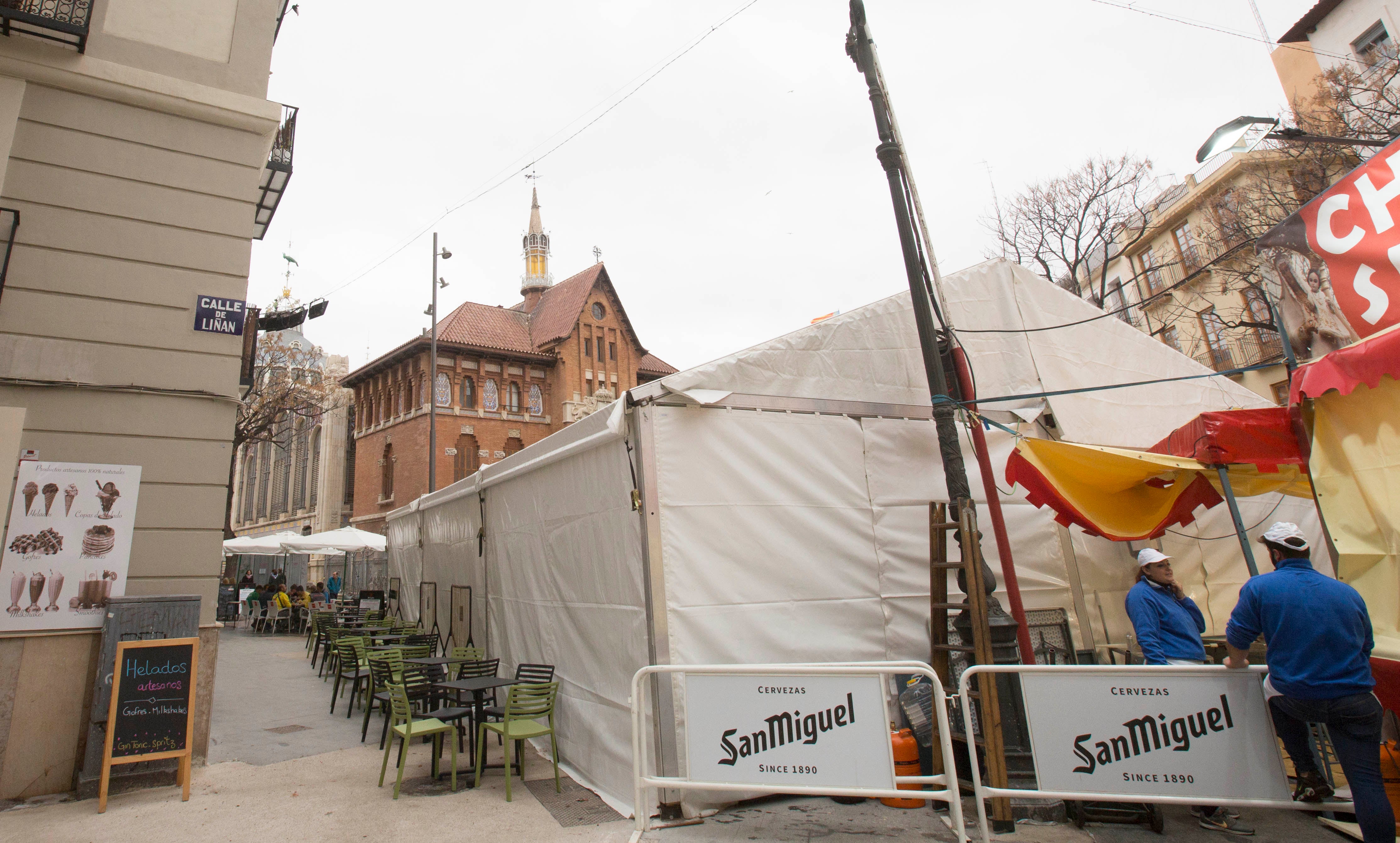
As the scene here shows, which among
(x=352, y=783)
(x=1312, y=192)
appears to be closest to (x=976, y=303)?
(x=352, y=783)

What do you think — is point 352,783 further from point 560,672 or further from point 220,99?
point 220,99

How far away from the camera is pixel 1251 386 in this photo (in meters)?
23.7

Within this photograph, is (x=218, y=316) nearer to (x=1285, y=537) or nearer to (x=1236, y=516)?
(x=1285, y=537)

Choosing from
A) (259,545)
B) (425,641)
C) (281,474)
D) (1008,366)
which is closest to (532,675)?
(425,641)

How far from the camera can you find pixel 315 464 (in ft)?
148

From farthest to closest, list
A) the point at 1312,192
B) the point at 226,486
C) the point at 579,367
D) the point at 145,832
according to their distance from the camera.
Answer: the point at 579,367, the point at 1312,192, the point at 226,486, the point at 145,832

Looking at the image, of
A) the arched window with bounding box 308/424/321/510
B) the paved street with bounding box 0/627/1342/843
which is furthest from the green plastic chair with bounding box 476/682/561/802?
the arched window with bounding box 308/424/321/510

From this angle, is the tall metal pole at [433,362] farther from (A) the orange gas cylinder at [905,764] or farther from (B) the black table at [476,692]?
(A) the orange gas cylinder at [905,764]

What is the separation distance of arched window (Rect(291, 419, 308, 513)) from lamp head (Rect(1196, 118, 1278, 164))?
161 feet

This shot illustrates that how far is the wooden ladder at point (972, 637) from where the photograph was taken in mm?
4703

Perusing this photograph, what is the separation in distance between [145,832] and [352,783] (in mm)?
1561

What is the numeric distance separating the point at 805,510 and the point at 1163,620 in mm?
2833

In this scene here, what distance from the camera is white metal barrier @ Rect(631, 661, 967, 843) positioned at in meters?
4.06

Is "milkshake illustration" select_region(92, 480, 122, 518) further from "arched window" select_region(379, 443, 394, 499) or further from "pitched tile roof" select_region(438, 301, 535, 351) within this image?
"arched window" select_region(379, 443, 394, 499)
